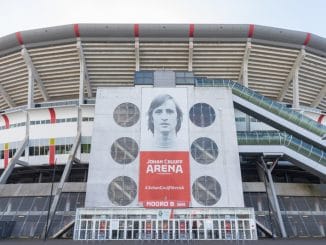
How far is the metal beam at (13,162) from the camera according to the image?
138 feet

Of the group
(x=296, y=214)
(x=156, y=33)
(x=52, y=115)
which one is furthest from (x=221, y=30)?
(x=52, y=115)

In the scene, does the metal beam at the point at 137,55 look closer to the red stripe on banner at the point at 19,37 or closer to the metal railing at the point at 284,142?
the red stripe on banner at the point at 19,37

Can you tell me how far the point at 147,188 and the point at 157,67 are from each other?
63.7 ft

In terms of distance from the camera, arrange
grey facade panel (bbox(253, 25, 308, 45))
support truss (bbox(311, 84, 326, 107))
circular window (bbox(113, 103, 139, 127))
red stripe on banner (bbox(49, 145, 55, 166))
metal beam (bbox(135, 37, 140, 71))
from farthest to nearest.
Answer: support truss (bbox(311, 84, 326, 107)) → metal beam (bbox(135, 37, 140, 71)) → grey facade panel (bbox(253, 25, 308, 45)) → red stripe on banner (bbox(49, 145, 55, 166)) → circular window (bbox(113, 103, 139, 127))

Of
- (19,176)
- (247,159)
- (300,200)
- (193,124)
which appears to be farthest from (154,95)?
(19,176)

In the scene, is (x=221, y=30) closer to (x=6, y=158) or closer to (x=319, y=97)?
(x=319, y=97)

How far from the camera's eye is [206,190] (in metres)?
36.8

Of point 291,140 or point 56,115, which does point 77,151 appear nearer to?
point 56,115

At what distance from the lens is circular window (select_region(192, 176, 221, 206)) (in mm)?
36250

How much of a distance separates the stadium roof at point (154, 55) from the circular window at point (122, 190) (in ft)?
55.5

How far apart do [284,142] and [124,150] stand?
17251 millimetres

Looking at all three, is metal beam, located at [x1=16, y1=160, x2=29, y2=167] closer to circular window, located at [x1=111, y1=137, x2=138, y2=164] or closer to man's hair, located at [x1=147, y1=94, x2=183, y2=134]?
A: circular window, located at [x1=111, y1=137, x2=138, y2=164]

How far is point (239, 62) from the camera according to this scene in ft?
163

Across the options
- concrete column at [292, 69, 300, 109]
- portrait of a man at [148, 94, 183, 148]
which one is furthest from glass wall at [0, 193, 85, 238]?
concrete column at [292, 69, 300, 109]
